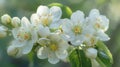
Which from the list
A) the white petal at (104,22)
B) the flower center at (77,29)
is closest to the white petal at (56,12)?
the flower center at (77,29)

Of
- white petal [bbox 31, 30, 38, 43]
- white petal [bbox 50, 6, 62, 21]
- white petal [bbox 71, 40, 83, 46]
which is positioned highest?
white petal [bbox 50, 6, 62, 21]

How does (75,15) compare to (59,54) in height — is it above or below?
Answer: above

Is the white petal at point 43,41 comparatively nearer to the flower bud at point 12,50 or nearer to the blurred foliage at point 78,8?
the flower bud at point 12,50

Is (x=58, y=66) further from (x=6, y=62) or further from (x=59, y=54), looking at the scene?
(x=59, y=54)

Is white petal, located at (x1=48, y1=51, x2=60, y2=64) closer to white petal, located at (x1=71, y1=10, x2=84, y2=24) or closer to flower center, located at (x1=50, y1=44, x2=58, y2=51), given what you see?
flower center, located at (x1=50, y1=44, x2=58, y2=51)

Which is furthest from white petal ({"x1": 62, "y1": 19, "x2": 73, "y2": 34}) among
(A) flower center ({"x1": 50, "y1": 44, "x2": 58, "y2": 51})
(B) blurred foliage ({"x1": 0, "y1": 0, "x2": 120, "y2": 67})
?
(B) blurred foliage ({"x1": 0, "y1": 0, "x2": 120, "y2": 67})

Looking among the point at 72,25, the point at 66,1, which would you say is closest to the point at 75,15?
the point at 72,25
